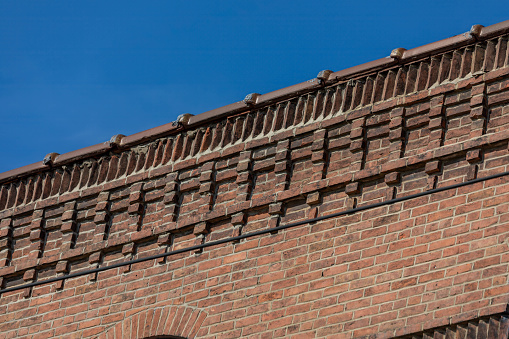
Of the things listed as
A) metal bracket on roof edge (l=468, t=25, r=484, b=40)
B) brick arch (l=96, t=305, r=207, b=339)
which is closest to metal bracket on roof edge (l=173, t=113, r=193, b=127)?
brick arch (l=96, t=305, r=207, b=339)

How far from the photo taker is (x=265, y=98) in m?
10.9

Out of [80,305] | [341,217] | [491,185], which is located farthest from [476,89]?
[80,305]

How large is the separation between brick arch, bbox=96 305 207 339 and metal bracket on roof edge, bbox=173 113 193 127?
190 cm

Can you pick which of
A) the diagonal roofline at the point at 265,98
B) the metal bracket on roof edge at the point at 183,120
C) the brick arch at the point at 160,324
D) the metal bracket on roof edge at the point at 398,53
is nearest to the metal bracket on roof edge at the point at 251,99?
the diagonal roofline at the point at 265,98

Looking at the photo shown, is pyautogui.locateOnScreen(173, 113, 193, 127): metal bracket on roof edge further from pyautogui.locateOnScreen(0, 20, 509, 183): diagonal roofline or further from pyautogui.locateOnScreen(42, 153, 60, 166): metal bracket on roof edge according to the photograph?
pyautogui.locateOnScreen(42, 153, 60, 166): metal bracket on roof edge

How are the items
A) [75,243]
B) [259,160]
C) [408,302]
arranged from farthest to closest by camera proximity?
[75,243], [259,160], [408,302]

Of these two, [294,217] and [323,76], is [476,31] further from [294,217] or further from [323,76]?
[294,217]

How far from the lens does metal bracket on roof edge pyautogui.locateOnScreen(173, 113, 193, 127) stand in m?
11.3

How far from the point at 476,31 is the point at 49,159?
4.74 m

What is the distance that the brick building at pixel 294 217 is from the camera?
9.39m

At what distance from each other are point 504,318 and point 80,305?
4.36 m

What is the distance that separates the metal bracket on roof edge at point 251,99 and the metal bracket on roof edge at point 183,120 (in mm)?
703

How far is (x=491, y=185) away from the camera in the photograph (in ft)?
30.8

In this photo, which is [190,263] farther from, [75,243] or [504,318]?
[504,318]
